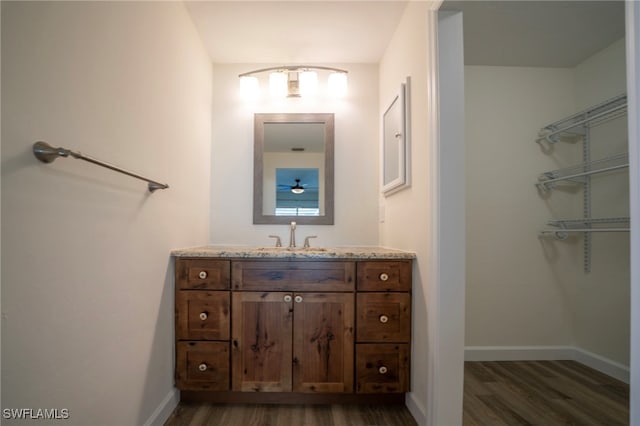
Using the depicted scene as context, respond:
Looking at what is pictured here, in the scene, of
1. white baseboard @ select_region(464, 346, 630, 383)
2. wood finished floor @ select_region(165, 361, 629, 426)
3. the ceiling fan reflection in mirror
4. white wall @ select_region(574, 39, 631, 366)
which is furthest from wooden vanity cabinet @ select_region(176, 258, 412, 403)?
white wall @ select_region(574, 39, 631, 366)

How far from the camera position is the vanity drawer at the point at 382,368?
1700mm

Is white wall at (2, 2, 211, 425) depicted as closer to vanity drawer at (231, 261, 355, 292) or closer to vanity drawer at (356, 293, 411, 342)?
vanity drawer at (231, 261, 355, 292)

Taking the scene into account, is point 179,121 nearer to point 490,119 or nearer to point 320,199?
point 320,199

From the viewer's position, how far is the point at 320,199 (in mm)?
2434

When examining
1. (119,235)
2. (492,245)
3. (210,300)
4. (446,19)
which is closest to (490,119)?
(492,245)

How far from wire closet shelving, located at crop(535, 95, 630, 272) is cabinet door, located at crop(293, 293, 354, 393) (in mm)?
1879

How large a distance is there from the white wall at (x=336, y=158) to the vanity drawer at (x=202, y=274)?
0.68 m

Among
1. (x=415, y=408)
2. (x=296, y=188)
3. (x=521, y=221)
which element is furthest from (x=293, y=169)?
(x=521, y=221)

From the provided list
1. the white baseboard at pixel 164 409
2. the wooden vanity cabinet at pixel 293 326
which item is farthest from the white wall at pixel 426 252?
the white baseboard at pixel 164 409

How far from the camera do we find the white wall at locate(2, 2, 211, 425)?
80 cm

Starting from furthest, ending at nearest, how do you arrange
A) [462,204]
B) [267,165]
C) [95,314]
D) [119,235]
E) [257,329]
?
[267,165] < [257,329] < [462,204] < [119,235] < [95,314]

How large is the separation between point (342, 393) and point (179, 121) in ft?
6.04

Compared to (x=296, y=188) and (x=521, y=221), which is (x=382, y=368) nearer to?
(x=296, y=188)

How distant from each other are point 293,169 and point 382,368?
1.52 meters
